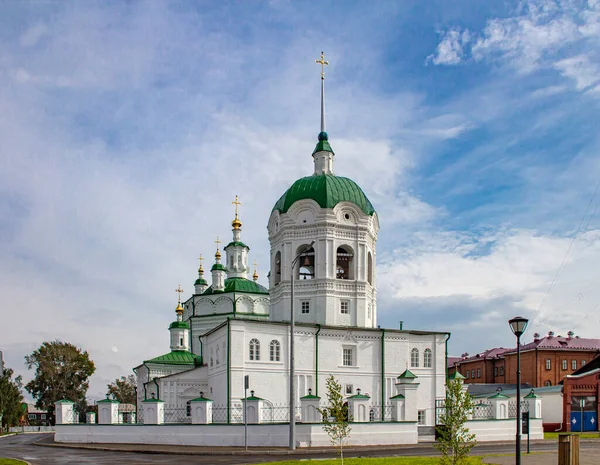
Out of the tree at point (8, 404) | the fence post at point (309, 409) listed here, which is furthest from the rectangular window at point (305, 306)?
the tree at point (8, 404)

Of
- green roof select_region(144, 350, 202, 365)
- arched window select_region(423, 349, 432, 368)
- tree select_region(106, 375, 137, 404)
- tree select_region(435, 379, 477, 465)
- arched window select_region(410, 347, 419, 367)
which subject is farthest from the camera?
tree select_region(106, 375, 137, 404)

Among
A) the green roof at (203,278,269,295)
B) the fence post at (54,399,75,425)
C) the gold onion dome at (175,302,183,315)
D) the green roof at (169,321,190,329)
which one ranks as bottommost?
the fence post at (54,399,75,425)

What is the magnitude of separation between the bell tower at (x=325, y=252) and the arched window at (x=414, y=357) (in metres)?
2.60

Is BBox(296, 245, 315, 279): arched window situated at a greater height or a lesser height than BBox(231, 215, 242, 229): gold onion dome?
lesser

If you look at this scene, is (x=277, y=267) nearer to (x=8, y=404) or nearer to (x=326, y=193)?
(x=326, y=193)

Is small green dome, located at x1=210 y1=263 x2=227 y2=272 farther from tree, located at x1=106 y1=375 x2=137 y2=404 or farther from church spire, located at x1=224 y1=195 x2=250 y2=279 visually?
tree, located at x1=106 y1=375 x2=137 y2=404

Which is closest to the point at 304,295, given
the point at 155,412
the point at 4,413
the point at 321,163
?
the point at 321,163

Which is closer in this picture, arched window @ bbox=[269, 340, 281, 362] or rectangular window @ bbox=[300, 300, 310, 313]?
arched window @ bbox=[269, 340, 281, 362]

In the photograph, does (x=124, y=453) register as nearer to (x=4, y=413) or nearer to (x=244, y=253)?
(x=244, y=253)

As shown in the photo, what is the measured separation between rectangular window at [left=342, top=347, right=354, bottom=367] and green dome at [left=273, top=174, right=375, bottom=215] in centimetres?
779

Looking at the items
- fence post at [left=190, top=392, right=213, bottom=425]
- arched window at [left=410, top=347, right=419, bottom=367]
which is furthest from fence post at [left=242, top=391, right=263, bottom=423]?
arched window at [left=410, top=347, right=419, bottom=367]

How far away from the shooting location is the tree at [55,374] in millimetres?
70625

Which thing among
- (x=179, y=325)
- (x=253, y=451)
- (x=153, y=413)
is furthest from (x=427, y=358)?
(x=179, y=325)

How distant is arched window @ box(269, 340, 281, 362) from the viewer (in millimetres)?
34875
